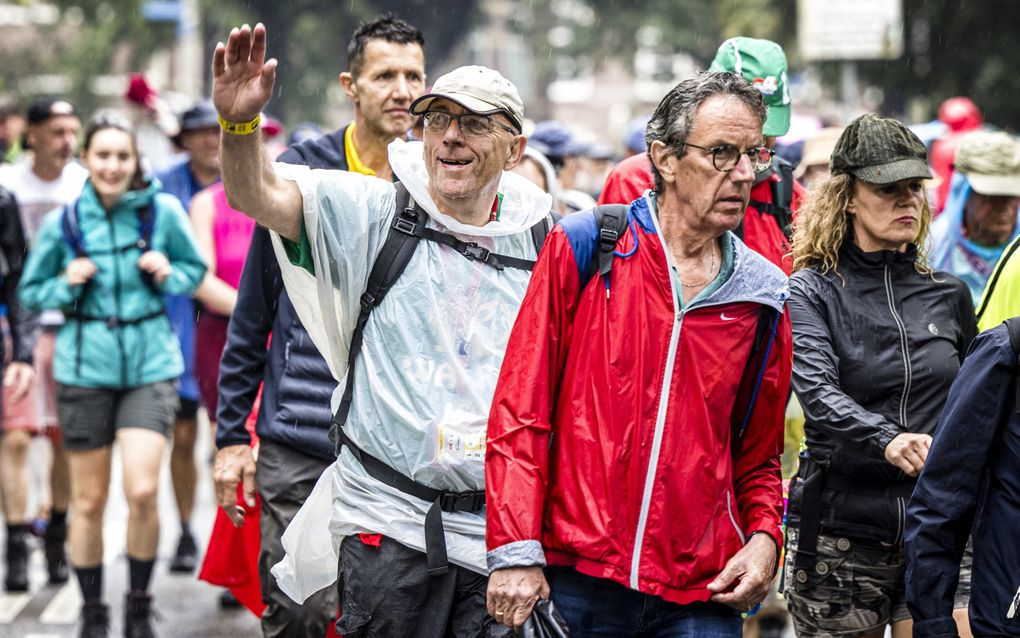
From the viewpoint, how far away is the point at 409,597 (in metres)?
4.43

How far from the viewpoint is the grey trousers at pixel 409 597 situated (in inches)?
174

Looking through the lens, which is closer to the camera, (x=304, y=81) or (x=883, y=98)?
(x=883, y=98)

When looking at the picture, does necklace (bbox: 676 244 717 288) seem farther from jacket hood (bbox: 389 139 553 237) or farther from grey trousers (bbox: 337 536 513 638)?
grey trousers (bbox: 337 536 513 638)

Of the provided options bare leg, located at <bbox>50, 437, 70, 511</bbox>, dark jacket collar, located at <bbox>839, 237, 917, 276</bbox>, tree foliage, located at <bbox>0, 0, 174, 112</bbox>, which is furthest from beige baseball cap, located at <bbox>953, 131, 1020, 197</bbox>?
tree foliage, located at <bbox>0, 0, 174, 112</bbox>

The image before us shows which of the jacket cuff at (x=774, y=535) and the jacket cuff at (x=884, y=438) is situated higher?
the jacket cuff at (x=884, y=438)

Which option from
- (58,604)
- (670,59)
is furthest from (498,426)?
(670,59)

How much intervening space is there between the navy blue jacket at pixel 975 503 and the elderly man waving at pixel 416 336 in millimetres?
1098

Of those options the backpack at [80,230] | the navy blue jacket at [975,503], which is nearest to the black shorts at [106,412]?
the backpack at [80,230]

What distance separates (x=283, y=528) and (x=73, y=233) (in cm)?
282

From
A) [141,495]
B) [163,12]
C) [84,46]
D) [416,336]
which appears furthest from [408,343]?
[84,46]

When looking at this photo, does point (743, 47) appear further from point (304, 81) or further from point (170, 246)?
point (304, 81)

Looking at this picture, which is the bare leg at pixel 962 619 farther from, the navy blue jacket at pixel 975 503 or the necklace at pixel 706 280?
the necklace at pixel 706 280

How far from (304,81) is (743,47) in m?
53.8

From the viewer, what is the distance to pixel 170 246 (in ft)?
26.4
